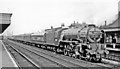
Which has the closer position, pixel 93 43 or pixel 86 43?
pixel 93 43

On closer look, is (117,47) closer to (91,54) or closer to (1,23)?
(91,54)

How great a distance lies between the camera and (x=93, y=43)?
49.9 ft

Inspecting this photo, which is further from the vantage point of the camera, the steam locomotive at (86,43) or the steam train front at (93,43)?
the steam locomotive at (86,43)

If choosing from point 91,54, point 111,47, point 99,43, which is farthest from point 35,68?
point 111,47

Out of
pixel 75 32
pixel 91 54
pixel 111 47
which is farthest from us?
pixel 111 47

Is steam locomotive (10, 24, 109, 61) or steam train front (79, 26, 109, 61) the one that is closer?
steam train front (79, 26, 109, 61)

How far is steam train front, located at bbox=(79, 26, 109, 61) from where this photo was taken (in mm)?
14664

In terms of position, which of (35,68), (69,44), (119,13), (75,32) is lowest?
(35,68)

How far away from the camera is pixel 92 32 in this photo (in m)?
15.6

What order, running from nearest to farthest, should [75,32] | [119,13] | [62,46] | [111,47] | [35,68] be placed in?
[35,68]
[75,32]
[111,47]
[62,46]
[119,13]

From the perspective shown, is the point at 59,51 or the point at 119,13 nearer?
the point at 59,51

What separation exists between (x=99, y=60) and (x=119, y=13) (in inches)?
516

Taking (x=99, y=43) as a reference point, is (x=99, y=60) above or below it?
below

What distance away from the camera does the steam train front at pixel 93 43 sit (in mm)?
14664
